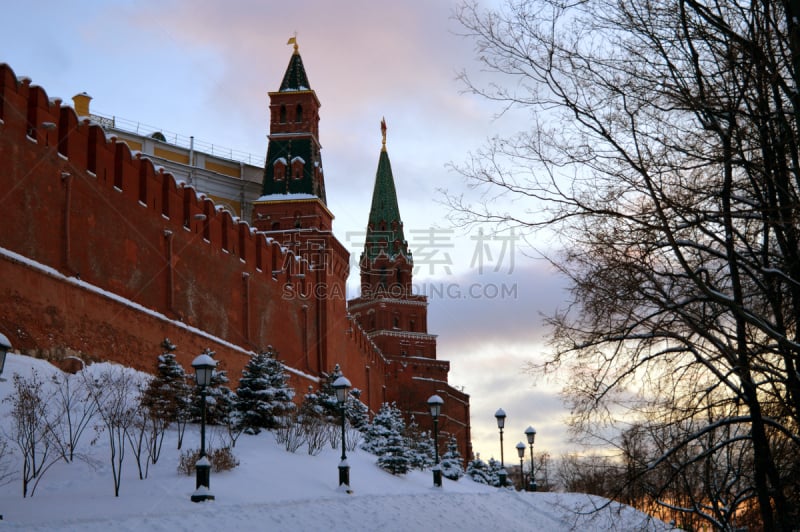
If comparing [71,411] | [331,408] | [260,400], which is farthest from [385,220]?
[71,411]

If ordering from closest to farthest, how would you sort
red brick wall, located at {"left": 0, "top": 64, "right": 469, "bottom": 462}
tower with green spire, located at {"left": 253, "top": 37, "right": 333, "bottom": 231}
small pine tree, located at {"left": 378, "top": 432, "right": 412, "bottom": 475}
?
red brick wall, located at {"left": 0, "top": 64, "right": 469, "bottom": 462} < small pine tree, located at {"left": 378, "top": 432, "right": 412, "bottom": 475} < tower with green spire, located at {"left": 253, "top": 37, "right": 333, "bottom": 231}

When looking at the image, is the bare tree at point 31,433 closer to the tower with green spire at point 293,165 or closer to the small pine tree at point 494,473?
the small pine tree at point 494,473

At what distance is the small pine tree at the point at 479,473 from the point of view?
104 feet

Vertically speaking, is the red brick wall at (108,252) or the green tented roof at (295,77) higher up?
the green tented roof at (295,77)

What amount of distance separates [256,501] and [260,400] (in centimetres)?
661

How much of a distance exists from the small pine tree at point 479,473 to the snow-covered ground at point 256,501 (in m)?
8.84

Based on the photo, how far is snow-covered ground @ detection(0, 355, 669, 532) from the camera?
1229 centimetres

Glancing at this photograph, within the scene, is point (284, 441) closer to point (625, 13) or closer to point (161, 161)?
point (625, 13)

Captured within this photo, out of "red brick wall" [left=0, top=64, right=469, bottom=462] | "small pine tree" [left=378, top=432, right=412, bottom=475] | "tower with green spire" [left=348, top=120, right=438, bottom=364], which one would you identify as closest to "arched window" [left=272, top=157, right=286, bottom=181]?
"red brick wall" [left=0, top=64, right=469, bottom=462]

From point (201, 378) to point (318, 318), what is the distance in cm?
2114

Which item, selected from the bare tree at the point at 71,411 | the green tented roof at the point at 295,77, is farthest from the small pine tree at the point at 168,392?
the green tented roof at the point at 295,77

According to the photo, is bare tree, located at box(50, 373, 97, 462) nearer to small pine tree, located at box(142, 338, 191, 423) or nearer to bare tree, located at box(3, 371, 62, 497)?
bare tree, located at box(3, 371, 62, 497)

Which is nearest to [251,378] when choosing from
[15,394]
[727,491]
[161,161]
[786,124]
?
[15,394]

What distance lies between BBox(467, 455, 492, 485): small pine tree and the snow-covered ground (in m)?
8.84
